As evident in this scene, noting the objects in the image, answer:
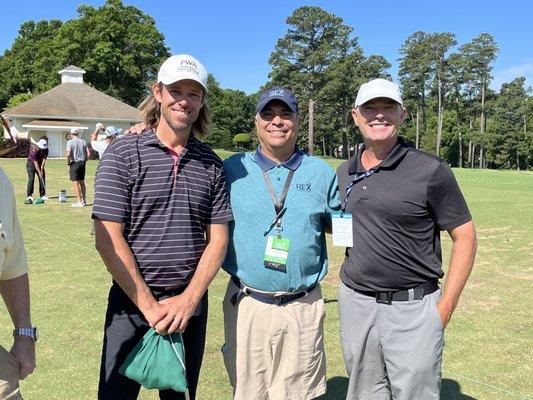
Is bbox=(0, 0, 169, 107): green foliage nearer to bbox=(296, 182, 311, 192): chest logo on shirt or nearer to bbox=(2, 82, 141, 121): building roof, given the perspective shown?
bbox=(2, 82, 141, 121): building roof

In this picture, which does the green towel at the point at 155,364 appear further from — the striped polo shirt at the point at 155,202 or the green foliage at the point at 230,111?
the green foliage at the point at 230,111

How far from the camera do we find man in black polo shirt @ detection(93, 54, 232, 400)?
102 inches

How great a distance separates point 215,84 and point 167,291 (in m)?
83.0

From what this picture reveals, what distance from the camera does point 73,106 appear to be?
1823 inches

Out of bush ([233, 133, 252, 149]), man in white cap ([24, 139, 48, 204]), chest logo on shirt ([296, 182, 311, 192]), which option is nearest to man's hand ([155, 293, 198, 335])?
chest logo on shirt ([296, 182, 311, 192])

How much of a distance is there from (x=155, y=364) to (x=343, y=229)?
4.02 feet

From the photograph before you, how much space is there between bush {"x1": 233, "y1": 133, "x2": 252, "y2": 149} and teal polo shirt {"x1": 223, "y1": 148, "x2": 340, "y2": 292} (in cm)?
7285

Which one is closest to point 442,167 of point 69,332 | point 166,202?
point 166,202

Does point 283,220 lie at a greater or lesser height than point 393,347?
greater

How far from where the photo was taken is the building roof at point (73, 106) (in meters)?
43.8

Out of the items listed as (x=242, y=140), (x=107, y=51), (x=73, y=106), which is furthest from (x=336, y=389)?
(x=242, y=140)

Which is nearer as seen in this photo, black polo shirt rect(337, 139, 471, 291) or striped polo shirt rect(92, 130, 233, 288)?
striped polo shirt rect(92, 130, 233, 288)

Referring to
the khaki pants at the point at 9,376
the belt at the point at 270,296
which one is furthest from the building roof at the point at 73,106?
the khaki pants at the point at 9,376

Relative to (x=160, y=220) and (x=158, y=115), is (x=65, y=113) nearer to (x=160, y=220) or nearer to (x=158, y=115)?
(x=158, y=115)
